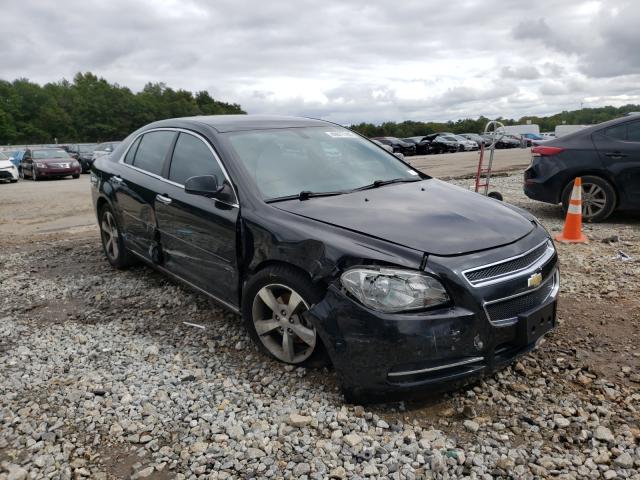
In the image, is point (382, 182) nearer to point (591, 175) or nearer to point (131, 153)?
point (131, 153)

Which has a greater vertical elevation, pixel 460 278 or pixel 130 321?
pixel 460 278

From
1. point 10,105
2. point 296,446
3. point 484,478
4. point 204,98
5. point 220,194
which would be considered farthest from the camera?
point 204,98

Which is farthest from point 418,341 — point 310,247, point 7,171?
point 7,171

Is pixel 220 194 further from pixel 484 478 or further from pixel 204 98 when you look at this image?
pixel 204 98

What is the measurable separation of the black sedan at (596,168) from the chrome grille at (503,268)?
4.72 meters

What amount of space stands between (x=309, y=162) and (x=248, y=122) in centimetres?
74

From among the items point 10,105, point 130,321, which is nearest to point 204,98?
point 10,105

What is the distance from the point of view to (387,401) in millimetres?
2838

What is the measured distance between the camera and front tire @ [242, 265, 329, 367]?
3.09 metres

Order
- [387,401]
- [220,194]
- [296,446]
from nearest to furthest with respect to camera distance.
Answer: [296,446] → [387,401] → [220,194]

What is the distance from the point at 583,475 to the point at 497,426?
471 millimetres

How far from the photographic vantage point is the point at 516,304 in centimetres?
287

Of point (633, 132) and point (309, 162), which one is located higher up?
point (633, 132)

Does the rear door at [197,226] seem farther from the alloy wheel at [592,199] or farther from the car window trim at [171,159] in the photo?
the alloy wheel at [592,199]
